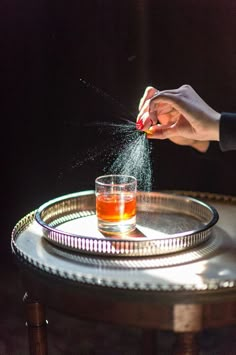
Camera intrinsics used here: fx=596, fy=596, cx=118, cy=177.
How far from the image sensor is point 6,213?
194cm

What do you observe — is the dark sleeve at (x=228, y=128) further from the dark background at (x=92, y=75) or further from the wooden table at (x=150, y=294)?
the dark background at (x=92, y=75)

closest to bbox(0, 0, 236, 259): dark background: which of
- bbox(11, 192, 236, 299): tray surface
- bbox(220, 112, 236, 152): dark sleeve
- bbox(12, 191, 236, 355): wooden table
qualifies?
bbox(220, 112, 236, 152): dark sleeve

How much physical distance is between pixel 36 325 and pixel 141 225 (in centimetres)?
32

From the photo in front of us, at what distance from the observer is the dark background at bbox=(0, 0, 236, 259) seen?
1683 millimetres

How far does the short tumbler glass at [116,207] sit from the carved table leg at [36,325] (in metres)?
0.22

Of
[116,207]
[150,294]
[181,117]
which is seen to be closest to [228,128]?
[181,117]

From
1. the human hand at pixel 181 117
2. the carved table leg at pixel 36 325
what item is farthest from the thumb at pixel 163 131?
the carved table leg at pixel 36 325

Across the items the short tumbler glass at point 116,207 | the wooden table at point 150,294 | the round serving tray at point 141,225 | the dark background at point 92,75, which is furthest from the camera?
the dark background at point 92,75

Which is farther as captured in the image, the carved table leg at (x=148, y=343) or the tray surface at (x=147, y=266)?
the carved table leg at (x=148, y=343)

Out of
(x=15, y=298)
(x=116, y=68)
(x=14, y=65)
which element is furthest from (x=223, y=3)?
(x=15, y=298)

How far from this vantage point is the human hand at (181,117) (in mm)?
1228

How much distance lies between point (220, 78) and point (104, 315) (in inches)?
34.9

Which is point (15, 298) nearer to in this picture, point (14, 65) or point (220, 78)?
point (14, 65)

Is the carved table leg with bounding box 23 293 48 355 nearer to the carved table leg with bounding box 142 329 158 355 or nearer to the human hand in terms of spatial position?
the carved table leg with bounding box 142 329 158 355
